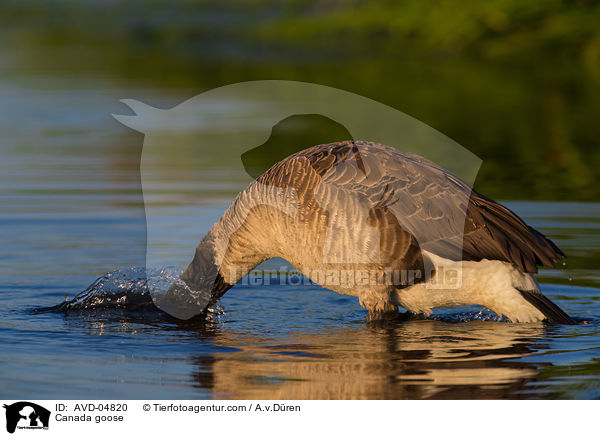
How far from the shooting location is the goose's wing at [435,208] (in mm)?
7637

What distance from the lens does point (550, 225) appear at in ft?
36.9

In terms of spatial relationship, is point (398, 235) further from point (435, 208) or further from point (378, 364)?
point (378, 364)

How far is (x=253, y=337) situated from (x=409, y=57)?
24.0 metres

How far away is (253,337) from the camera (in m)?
7.72

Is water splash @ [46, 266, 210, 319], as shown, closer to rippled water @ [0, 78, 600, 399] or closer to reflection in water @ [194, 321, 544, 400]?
rippled water @ [0, 78, 600, 399]

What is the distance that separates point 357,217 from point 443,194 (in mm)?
750

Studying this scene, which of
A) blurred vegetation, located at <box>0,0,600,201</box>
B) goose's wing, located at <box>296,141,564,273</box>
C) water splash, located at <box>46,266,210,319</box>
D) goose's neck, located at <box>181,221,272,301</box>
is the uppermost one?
blurred vegetation, located at <box>0,0,600,201</box>

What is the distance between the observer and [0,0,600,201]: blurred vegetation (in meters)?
17.2

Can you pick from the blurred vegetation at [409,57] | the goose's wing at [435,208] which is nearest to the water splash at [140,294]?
the goose's wing at [435,208]
